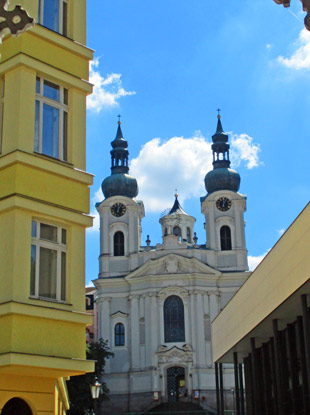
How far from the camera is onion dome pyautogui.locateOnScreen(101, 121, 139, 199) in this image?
70062 millimetres

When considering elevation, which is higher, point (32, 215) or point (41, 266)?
point (32, 215)

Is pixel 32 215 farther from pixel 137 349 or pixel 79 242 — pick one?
pixel 137 349

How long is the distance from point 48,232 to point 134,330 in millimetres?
51619

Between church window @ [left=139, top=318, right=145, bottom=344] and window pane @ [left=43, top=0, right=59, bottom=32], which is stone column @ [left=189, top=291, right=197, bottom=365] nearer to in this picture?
church window @ [left=139, top=318, right=145, bottom=344]

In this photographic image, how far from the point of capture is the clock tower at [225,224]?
65.7m

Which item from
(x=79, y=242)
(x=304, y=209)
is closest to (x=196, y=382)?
(x=304, y=209)

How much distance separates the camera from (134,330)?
63500 millimetres

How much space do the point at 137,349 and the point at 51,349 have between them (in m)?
51.6

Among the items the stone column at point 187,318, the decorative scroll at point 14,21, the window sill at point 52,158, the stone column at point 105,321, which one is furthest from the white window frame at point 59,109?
the stone column at point 105,321

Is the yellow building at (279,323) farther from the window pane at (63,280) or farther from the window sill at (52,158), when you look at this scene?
the window pane at (63,280)

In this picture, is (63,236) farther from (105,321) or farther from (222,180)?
(222,180)

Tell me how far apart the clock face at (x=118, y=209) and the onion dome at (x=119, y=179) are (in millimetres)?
1808

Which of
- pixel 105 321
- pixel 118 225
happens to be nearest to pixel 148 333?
pixel 105 321

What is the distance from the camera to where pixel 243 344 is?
29.9 m
